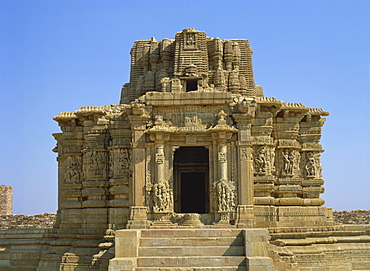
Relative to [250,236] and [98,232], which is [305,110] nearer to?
[250,236]

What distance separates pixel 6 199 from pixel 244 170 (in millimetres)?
25317

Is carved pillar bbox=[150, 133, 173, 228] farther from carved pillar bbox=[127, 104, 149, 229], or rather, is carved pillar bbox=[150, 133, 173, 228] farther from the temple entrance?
the temple entrance

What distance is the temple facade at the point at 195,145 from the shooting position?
871 inches

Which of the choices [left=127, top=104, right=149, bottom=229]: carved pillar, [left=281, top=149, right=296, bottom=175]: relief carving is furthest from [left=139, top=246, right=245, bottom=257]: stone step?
[left=281, top=149, right=296, bottom=175]: relief carving

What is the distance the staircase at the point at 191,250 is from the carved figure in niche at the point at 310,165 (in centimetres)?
617

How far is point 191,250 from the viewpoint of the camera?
758 inches

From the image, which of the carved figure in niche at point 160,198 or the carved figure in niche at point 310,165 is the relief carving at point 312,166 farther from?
the carved figure in niche at point 160,198

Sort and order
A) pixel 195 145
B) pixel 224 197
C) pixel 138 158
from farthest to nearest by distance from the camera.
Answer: pixel 195 145
pixel 138 158
pixel 224 197

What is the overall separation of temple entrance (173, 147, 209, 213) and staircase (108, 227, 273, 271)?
19.7 feet

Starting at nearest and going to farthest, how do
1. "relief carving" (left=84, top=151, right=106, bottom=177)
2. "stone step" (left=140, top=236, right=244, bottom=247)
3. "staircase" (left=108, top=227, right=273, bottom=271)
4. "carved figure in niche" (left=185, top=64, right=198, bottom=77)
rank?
"staircase" (left=108, top=227, right=273, bottom=271) < "stone step" (left=140, top=236, right=244, bottom=247) < "relief carving" (left=84, top=151, right=106, bottom=177) < "carved figure in niche" (left=185, top=64, right=198, bottom=77)

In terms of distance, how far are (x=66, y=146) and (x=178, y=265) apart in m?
8.80

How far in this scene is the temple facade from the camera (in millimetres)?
22125

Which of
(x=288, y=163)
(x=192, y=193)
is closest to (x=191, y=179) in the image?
(x=192, y=193)

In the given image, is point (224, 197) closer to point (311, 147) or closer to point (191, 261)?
point (191, 261)
